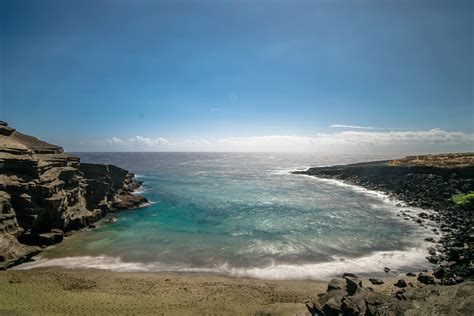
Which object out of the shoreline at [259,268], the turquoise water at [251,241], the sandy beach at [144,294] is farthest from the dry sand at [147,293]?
the turquoise water at [251,241]

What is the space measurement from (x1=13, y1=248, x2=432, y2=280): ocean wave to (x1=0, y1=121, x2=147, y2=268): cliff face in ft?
10.8

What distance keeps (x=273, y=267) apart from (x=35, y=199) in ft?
79.9

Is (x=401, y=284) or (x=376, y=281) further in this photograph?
(x=376, y=281)

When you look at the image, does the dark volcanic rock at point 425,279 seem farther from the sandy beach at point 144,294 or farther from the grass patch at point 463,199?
the grass patch at point 463,199

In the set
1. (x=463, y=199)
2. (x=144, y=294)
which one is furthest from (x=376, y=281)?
(x=463, y=199)

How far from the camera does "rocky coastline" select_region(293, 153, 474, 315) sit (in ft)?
38.4

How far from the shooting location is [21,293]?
1656 cm

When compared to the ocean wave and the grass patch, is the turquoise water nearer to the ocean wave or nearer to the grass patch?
the ocean wave

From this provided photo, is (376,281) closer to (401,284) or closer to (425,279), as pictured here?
(401,284)

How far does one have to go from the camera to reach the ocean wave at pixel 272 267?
20750mm

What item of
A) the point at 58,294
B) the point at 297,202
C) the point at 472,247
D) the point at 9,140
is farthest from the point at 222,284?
the point at 297,202

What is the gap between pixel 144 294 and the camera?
17141 mm

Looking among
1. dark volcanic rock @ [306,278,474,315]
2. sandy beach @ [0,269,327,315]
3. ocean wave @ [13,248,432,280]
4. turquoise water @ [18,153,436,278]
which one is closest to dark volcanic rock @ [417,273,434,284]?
ocean wave @ [13,248,432,280]

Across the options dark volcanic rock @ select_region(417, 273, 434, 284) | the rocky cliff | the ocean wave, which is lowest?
the ocean wave
